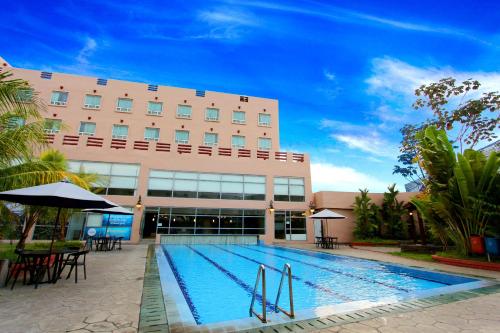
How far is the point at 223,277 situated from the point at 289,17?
15.4 meters

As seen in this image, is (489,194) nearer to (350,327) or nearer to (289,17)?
(350,327)

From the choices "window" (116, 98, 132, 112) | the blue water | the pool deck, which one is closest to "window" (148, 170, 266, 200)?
"window" (116, 98, 132, 112)

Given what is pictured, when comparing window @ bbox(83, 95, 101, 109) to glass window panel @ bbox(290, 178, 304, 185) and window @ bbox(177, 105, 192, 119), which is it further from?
glass window panel @ bbox(290, 178, 304, 185)

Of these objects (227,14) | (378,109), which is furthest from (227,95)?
(378,109)

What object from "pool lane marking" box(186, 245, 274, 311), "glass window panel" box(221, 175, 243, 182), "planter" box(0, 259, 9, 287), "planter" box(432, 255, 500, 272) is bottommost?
"pool lane marking" box(186, 245, 274, 311)

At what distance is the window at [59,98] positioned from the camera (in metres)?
24.5

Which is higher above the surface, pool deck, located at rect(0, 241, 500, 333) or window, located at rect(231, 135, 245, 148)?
window, located at rect(231, 135, 245, 148)

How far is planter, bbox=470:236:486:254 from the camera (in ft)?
30.3

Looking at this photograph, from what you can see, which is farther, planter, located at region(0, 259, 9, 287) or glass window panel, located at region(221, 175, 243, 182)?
glass window panel, located at region(221, 175, 243, 182)

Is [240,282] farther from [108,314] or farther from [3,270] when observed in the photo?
[3,270]

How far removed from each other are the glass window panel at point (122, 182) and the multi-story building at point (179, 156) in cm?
8

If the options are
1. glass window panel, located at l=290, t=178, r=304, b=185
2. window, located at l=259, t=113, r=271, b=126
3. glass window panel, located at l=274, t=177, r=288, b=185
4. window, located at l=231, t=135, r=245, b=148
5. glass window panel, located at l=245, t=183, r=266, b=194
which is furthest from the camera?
window, located at l=259, t=113, r=271, b=126

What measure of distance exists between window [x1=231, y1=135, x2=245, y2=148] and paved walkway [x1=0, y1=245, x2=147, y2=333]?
2151cm

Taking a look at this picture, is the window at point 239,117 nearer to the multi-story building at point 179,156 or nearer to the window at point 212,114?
the multi-story building at point 179,156
